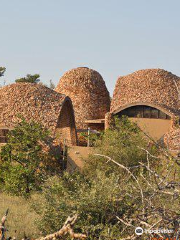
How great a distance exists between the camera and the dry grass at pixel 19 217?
8.67 m

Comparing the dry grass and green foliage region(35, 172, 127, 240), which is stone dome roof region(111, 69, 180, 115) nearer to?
the dry grass

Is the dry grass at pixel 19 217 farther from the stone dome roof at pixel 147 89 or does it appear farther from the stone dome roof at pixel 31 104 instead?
the stone dome roof at pixel 147 89

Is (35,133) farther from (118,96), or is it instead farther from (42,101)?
(118,96)

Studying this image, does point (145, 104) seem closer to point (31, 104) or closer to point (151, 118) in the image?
point (151, 118)

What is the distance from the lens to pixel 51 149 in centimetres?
1527

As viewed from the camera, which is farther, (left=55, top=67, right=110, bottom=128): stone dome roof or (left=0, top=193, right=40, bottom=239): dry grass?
(left=55, top=67, right=110, bottom=128): stone dome roof

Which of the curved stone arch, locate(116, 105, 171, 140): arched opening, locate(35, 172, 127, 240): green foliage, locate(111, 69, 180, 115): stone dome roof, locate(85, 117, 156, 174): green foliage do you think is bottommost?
locate(35, 172, 127, 240): green foliage

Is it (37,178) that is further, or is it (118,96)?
(118,96)

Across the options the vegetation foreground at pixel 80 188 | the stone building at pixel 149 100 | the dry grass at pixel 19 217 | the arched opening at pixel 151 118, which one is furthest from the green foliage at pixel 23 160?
the arched opening at pixel 151 118

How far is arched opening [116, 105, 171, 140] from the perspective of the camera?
22062 millimetres

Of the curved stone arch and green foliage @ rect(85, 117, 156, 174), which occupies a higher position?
the curved stone arch

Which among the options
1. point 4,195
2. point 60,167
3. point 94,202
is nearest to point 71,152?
point 60,167

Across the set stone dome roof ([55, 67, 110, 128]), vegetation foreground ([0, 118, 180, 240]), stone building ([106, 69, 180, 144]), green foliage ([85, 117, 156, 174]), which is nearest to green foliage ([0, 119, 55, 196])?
vegetation foreground ([0, 118, 180, 240])

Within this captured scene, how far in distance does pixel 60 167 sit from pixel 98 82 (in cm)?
1360
